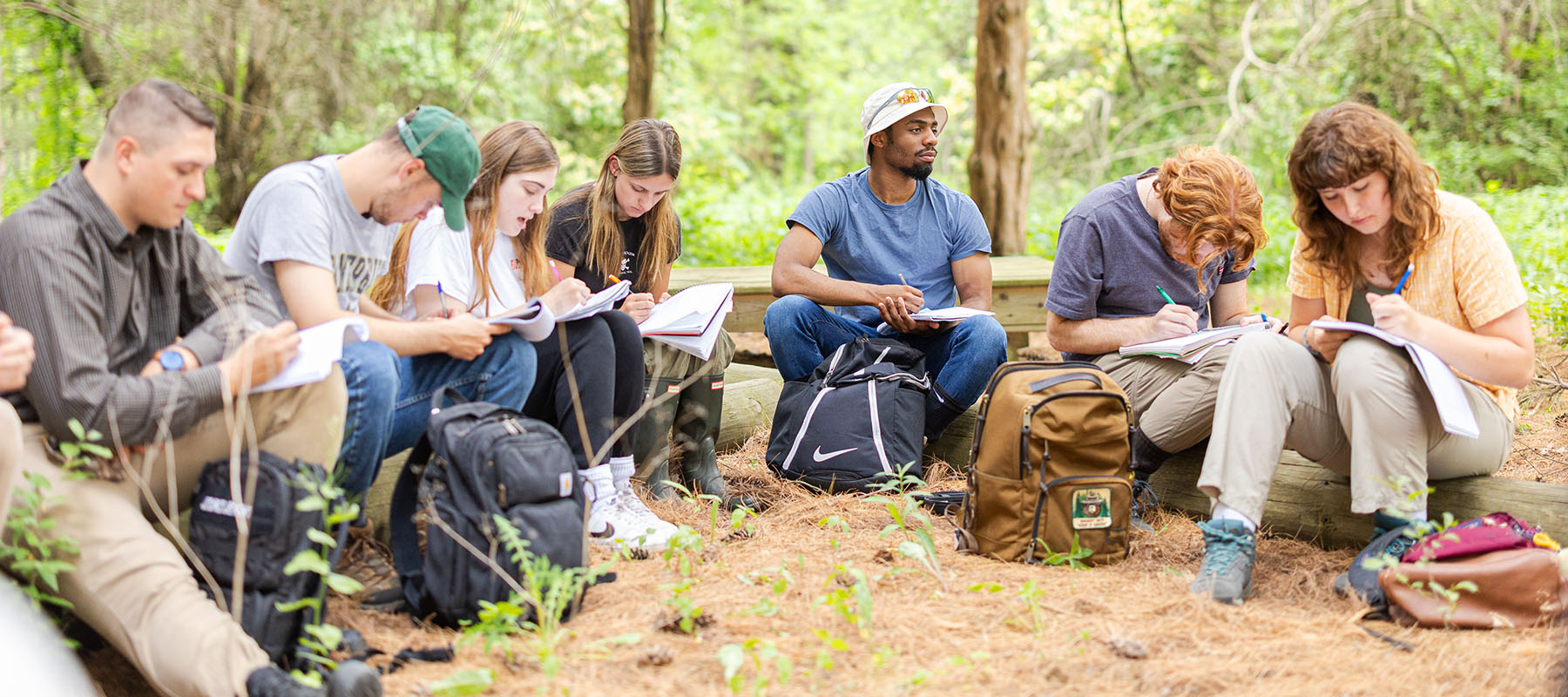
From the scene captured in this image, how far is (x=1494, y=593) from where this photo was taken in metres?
2.45

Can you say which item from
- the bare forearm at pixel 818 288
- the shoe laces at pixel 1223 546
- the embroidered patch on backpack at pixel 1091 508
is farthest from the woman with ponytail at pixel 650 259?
the shoe laces at pixel 1223 546

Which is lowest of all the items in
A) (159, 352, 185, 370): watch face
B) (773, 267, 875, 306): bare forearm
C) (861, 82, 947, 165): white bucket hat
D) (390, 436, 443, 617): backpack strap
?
(390, 436, 443, 617): backpack strap

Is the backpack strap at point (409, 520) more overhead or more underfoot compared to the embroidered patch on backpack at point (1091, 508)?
more overhead

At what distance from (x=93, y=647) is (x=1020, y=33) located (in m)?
6.02

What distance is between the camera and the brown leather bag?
8.00ft

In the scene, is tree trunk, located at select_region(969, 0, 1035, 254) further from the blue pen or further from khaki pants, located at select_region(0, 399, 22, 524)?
khaki pants, located at select_region(0, 399, 22, 524)

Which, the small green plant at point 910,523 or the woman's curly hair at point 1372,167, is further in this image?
the small green plant at point 910,523

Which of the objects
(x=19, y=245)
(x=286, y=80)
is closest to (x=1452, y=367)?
(x=19, y=245)

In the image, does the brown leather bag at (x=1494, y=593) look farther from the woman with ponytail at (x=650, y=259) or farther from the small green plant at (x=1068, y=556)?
the woman with ponytail at (x=650, y=259)

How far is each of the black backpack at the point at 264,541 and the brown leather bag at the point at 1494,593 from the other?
2.44 m

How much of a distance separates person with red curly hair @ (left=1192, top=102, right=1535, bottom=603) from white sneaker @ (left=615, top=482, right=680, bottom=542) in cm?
145

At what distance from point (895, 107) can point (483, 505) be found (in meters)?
2.35

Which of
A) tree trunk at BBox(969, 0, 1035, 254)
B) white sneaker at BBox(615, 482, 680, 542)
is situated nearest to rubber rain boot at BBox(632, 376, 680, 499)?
white sneaker at BBox(615, 482, 680, 542)

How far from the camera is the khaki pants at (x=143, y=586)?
6.67 ft
